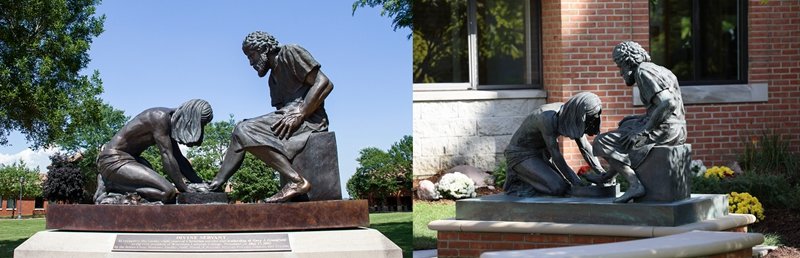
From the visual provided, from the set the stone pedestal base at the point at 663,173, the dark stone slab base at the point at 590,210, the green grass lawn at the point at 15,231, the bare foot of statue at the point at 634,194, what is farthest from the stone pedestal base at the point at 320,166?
the green grass lawn at the point at 15,231

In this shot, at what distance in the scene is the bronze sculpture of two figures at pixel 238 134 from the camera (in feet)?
36.3

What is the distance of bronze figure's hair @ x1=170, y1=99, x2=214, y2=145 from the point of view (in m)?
11.2

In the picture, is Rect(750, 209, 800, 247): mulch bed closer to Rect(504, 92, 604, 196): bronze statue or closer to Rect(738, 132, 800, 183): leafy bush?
Rect(738, 132, 800, 183): leafy bush

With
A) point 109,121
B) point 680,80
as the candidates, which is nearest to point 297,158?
point 680,80

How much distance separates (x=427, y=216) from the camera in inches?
669

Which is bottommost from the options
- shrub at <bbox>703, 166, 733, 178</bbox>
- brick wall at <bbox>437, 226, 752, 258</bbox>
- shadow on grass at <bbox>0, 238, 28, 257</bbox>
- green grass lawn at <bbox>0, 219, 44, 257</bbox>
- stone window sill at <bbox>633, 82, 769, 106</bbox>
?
shadow on grass at <bbox>0, 238, 28, 257</bbox>

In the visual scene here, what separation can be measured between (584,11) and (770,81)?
3.31 meters

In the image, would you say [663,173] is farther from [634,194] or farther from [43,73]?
[43,73]

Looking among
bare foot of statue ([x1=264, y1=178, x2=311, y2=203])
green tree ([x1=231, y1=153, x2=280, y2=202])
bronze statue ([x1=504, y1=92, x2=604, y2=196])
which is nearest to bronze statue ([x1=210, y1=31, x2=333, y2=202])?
bare foot of statue ([x1=264, y1=178, x2=311, y2=203])

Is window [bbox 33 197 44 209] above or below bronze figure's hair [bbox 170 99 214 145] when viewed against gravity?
below

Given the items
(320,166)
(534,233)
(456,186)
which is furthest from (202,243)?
(456,186)

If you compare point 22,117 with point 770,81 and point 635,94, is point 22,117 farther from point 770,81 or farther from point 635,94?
point 770,81

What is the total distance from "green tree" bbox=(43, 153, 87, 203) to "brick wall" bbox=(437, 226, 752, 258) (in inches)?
374

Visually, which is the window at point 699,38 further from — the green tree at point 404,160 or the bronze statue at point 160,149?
the bronze statue at point 160,149
